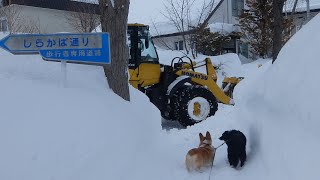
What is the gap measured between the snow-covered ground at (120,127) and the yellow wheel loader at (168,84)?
3274mm

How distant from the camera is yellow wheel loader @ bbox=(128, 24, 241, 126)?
381 inches

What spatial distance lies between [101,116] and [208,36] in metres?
17.9

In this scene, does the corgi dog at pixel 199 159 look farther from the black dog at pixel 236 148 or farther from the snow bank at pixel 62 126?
the snow bank at pixel 62 126

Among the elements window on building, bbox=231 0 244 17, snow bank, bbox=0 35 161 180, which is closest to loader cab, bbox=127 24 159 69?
snow bank, bbox=0 35 161 180

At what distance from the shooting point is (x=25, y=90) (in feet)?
14.8

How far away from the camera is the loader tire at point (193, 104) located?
385 inches

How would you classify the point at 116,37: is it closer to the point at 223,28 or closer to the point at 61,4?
the point at 223,28

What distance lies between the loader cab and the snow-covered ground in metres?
3.15

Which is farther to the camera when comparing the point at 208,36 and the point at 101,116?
the point at 208,36

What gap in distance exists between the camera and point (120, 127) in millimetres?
5078

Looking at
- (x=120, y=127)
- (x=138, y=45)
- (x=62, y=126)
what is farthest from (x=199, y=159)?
(x=138, y=45)

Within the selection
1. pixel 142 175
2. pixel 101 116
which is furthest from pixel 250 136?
pixel 101 116

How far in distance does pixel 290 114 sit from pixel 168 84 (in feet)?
20.1

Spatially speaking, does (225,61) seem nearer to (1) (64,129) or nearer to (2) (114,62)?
(2) (114,62)
